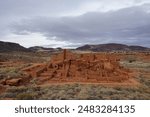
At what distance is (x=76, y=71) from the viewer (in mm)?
24547

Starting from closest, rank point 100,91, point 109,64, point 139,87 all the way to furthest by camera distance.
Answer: point 100,91 → point 139,87 → point 109,64

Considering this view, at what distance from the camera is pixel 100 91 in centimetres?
1830

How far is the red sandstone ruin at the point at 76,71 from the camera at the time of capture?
23314 mm

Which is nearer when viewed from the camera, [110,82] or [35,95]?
[35,95]

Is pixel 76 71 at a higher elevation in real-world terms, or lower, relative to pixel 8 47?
lower

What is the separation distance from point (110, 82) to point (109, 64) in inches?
143

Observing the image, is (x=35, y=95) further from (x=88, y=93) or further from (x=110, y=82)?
(x=110, y=82)

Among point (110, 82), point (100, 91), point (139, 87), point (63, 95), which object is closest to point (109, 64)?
point (110, 82)

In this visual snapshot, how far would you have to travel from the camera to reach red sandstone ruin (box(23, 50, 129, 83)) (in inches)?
918

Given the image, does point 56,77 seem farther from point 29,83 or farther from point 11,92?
point 11,92

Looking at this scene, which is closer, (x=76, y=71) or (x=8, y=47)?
(x=76, y=71)

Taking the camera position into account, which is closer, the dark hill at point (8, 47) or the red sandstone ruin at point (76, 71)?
the red sandstone ruin at point (76, 71)

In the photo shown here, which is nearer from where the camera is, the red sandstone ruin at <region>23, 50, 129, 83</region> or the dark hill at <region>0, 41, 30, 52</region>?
the red sandstone ruin at <region>23, 50, 129, 83</region>

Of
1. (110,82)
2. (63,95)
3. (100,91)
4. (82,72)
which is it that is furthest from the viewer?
(82,72)
